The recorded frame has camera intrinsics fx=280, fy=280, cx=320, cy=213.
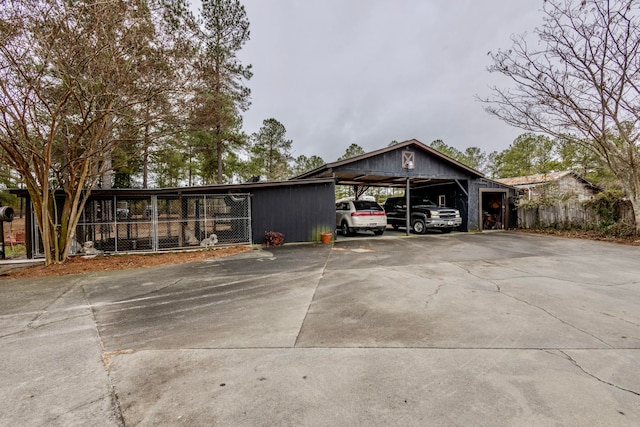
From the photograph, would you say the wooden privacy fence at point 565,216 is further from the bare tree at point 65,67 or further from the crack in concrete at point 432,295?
the bare tree at point 65,67

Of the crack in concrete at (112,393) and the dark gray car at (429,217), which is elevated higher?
the dark gray car at (429,217)

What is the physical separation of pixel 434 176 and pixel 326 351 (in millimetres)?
13519

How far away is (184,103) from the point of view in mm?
8547

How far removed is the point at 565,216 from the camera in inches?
546

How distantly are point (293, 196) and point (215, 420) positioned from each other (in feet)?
33.0

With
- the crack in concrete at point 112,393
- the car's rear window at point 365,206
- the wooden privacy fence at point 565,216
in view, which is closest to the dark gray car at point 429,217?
the car's rear window at point 365,206

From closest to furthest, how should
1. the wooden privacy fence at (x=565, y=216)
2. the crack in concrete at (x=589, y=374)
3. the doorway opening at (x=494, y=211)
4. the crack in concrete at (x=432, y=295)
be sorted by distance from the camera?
the crack in concrete at (x=589, y=374) → the crack in concrete at (x=432, y=295) → the wooden privacy fence at (x=565, y=216) → the doorway opening at (x=494, y=211)

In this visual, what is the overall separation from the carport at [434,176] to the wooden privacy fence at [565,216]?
785 millimetres

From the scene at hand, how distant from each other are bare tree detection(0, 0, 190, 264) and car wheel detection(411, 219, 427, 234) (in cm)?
1223

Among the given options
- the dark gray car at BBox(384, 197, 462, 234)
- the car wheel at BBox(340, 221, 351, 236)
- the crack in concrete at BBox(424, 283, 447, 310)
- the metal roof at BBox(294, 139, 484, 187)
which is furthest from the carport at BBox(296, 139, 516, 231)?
the crack in concrete at BBox(424, 283, 447, 310)

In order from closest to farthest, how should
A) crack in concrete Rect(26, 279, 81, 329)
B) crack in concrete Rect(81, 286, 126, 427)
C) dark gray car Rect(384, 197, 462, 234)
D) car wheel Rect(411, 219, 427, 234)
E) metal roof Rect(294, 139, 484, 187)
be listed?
crack in concrete Rect(81, 286, 126, 427), crack in concrete Rect(26, 279, 81, 329), metal roof Rect(294, 139, 484, 187), dark gray car Rect(384, 197, 462, 234), car wheel Rect(411, 219, 427, 234)

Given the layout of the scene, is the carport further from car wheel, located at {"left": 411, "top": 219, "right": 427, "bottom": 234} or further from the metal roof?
car wheel, located at {"left": 411, "top": 219, "right": 427, "bottom": 234}

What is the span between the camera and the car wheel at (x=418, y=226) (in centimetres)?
1429

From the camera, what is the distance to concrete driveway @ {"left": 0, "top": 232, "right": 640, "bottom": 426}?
1977 millimetres
